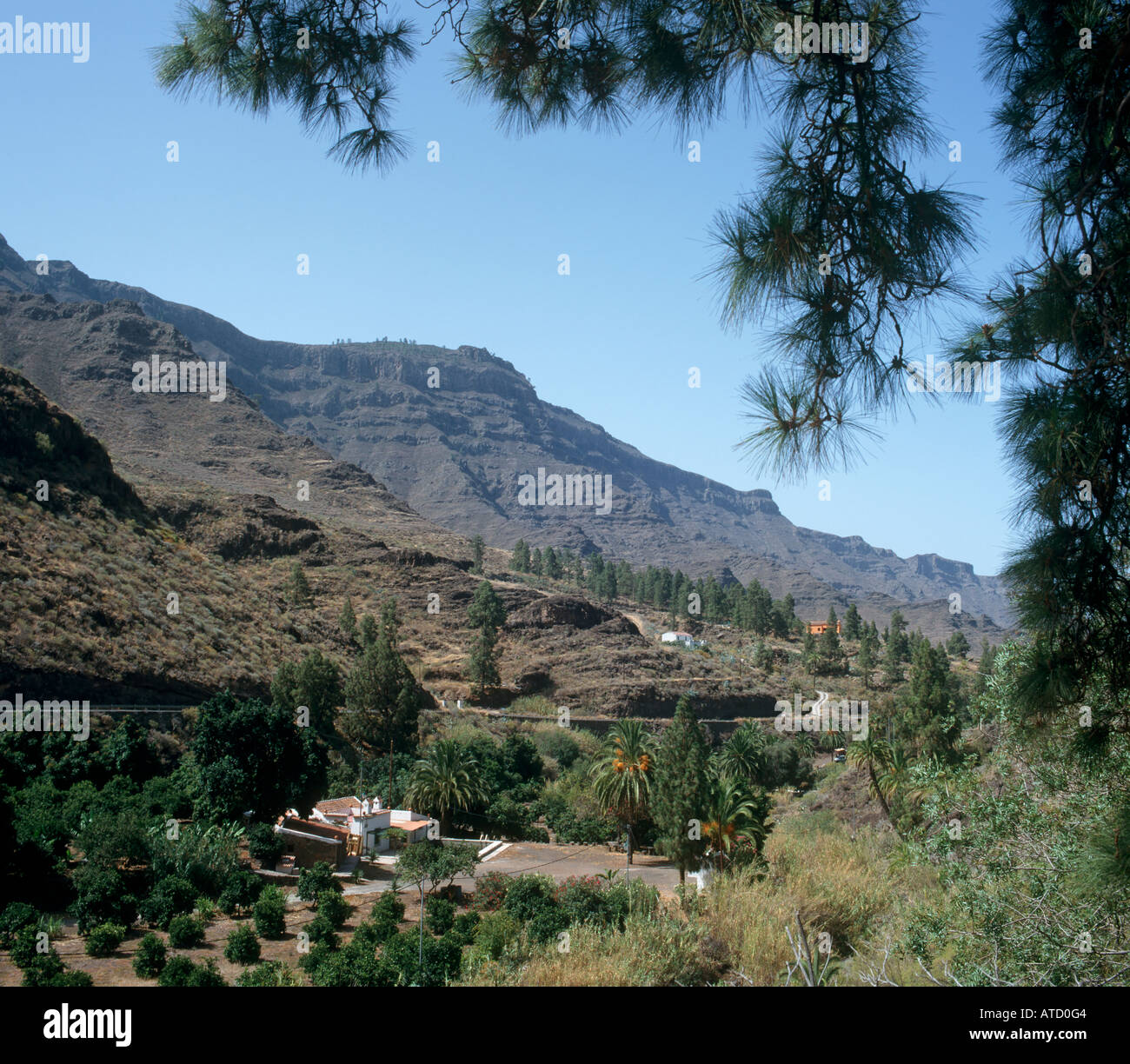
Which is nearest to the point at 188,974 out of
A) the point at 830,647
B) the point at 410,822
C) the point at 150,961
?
the point at 150,961

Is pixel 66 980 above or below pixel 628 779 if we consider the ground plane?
above

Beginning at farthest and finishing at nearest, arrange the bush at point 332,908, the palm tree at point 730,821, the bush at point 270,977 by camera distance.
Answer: the palm tree at point 730,821
the bush at point 332,908
the bush at point 270,977

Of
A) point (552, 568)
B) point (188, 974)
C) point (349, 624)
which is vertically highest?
point (552, 568)

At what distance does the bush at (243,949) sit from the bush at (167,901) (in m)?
2.53

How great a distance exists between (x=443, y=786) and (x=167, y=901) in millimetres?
13243

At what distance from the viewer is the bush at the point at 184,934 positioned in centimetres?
1383

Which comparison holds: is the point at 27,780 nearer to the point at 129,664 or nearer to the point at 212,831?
the point at 212,831

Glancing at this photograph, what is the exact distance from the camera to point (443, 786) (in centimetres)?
2819

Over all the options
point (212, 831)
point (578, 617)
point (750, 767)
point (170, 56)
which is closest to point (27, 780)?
point (212, 831)

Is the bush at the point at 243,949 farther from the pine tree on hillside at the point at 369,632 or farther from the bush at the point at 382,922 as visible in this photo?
the pine tree on hillside at the point at 369,632

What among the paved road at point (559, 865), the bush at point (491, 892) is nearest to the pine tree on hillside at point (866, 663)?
the paved road at point (559, 865)

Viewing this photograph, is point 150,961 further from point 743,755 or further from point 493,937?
point 743,755

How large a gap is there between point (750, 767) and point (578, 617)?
1059 inches

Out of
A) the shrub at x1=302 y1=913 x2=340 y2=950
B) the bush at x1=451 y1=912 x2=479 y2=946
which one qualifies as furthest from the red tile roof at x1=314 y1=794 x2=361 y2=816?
the shrub at x1=302 y1=913 x2=340 y2=950
